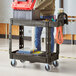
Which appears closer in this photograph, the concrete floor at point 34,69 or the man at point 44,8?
the concrete floor at point 34,69

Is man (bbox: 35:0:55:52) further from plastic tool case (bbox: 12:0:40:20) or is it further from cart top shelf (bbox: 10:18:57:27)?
cart top shelf (bbox: 10:18:57:27)

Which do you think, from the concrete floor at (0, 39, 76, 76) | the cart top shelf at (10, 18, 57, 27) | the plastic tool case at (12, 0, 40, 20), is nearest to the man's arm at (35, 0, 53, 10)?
the plastic tool case at (12, 0, 40, 20)

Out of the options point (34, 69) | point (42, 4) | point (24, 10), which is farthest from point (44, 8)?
point (34, 69)

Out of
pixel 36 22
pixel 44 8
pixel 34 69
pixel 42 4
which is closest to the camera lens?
pixel 36 22

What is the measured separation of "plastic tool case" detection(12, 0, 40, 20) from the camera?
2.98 meters

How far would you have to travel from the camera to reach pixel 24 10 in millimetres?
3025

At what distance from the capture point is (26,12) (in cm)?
301

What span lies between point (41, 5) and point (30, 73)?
3.17ft

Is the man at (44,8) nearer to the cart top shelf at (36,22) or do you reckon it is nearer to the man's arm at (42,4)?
the man's arm at (42,4)

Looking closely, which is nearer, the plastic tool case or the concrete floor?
the concrete floor

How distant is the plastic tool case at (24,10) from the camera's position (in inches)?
117

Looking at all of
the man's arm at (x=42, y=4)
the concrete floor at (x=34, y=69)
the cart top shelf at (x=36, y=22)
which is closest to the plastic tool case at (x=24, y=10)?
the cart top shelf at (x=36, y=22)

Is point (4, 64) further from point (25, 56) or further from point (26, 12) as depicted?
point (26, 12)

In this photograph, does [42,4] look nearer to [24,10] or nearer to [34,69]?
[24,10]
